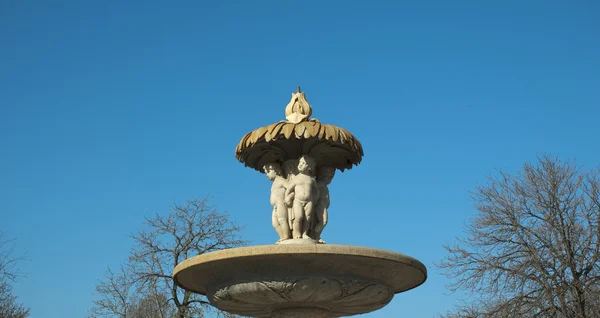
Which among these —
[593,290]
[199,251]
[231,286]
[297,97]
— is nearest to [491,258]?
[593,290]

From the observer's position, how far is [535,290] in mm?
19891

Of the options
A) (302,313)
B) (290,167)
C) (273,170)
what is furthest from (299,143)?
(302,313)

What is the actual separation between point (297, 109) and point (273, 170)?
1.14m

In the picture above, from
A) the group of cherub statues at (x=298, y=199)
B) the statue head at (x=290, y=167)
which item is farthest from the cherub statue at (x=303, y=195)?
the statue head at (x=290, y=167)

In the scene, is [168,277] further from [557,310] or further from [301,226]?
[301,226]

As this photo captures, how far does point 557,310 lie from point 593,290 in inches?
49.4

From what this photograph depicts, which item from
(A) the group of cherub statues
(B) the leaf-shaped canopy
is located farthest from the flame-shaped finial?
(A) the group of cherub statues

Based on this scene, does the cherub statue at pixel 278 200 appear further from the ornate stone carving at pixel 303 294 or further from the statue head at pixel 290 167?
the ornate stone carving at pixel 303 294

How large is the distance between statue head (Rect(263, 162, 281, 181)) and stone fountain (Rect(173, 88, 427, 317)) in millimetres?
15

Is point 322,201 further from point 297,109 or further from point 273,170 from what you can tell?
point 297,109

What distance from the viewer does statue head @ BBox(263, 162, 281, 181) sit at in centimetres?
967

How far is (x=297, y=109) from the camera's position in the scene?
1014cm

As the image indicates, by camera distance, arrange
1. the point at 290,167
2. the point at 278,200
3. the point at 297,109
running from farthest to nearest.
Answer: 1. the point at 297,109
2. the point at 290,167
3. the point at 278,200

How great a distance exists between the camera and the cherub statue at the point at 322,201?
9.57 metres
